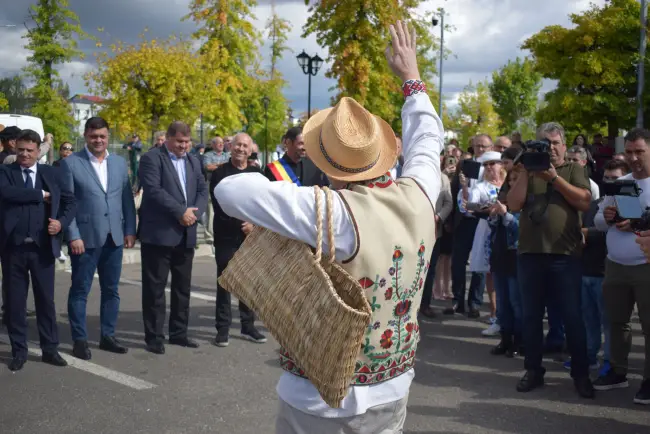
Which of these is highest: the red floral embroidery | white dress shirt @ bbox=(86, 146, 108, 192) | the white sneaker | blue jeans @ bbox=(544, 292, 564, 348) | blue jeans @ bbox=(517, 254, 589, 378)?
white dress shirt @ bbox=(86, 146, 108, 192)

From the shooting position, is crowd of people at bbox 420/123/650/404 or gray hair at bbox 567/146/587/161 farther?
gray hair at bbox 567/146/587/161

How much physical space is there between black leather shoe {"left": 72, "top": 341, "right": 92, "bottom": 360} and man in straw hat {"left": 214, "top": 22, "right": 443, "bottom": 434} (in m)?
4.47

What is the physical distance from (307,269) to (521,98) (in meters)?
60.5

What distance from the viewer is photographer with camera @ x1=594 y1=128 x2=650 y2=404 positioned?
205 inches

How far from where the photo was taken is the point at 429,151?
2.58m

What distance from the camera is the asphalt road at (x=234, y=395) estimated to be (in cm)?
471

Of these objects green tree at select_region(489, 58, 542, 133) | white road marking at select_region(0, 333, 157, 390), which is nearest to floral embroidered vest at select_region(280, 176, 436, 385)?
white road marking at select_region(0, 333, 157, 390)

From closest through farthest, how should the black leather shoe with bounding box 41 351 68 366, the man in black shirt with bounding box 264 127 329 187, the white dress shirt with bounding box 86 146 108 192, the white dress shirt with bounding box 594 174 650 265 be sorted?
the white dress shirt with bounding box 594 174 650 265
the black leather shoe with bounding box 41 351 68 366
the man in black shirt with bounding box 264 127 329 187
the white dress shirt with bounding box 86 146 108 192

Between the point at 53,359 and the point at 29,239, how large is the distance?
1.13m

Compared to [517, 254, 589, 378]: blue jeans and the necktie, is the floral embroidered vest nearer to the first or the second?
[517, 254, 589, 378]: blue jeans

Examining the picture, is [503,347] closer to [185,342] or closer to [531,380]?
[531,380]

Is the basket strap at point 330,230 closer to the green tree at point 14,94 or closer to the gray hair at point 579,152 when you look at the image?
the gray hair at point 579,152

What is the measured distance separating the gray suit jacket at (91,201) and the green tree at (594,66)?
1127 inches

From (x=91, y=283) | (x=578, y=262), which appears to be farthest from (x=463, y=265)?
(x=91, y=283)
